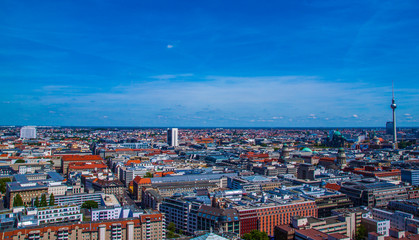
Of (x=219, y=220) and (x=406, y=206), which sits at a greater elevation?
(x=219, y=220)

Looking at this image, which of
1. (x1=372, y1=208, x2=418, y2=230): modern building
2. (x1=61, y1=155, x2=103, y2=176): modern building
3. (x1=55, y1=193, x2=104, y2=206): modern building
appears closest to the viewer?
(x1=372, y1=208, x2=418, y2=230): modern building

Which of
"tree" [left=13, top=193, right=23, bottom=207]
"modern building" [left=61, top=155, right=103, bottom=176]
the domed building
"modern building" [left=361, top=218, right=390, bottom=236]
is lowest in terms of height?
"modern building" [left=361, top=218, right=390, bottom=236]

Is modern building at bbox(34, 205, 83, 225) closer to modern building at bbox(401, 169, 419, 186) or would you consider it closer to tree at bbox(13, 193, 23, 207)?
tree at bbox(13, 193, 23, 207)

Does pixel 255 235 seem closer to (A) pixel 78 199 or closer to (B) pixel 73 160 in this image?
(A) pixel 78 199

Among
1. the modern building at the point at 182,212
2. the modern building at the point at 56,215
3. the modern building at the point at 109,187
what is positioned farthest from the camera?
the modern building at the point at 109,187

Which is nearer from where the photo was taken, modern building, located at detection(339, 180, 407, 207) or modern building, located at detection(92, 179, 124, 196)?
modern building, located at detection(339, 180, 407, 207)

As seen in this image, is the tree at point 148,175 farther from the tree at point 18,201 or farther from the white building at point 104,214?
the white building at point 104,214

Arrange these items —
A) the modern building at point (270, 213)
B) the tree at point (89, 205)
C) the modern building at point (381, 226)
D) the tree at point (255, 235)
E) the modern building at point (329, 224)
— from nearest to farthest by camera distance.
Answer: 1. the tree at point (255, 235)
2. the modern building at point (329, 224)
3. the modern building at point (381, 226)
4. the modern building at point (270, 213)
5. the tree at point (89, 205)

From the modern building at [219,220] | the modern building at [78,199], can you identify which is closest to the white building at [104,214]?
the modern building at [78,199]

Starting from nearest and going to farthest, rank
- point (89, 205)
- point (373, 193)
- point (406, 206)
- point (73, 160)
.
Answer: point (406, 206) < point (89, 205) < point (373, 193) < point (73, 160)

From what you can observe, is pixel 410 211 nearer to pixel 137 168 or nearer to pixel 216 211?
pixel 216 211

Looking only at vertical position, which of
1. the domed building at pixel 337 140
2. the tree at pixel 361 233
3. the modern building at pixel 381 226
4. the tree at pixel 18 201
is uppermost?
the domed building at pixel 337 140

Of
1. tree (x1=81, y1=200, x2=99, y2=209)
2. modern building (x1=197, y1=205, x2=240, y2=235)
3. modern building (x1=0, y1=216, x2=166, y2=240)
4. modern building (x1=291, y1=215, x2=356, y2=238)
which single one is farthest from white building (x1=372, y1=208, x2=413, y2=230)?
tree (x1=81, y1=200, x2=99, y2=209)

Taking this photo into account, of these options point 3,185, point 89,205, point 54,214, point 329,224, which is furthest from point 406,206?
point 3,185
